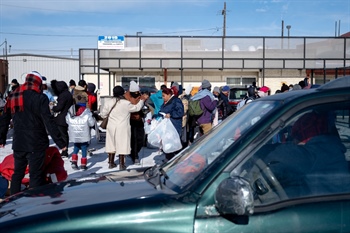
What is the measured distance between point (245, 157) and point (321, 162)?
543mm

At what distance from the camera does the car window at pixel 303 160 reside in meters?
2.53

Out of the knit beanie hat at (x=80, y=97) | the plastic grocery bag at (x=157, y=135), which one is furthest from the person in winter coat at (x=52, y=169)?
the knit beanie hat at (x=80, y=97)

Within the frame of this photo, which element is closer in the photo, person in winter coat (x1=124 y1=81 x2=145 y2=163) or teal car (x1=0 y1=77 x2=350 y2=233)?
teal car (x1=0 y1=77 x2=350 y2=233)

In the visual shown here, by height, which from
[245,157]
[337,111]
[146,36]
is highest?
[146,36]

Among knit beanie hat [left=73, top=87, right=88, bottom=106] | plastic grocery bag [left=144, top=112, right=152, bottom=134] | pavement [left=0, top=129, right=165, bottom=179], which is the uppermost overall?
knit beanie hat [left=73, top=87, right=88, bottom=106]

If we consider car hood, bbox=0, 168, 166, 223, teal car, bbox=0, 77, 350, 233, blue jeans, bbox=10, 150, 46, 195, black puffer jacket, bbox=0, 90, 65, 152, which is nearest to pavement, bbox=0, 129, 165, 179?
blue jeans, bbox=10, 150, 46, 195

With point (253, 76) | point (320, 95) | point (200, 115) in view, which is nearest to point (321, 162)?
point (320, 95)

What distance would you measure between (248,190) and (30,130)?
3985 millimetres

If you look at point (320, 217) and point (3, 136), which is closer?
point (320, 217)

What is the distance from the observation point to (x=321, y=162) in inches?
106

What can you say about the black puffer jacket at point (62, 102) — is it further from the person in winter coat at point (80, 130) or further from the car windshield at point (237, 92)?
the car windshield at point (237, 92)

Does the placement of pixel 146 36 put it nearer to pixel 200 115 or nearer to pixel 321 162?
pixel 200 115

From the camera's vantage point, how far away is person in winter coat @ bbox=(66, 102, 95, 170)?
354 inches

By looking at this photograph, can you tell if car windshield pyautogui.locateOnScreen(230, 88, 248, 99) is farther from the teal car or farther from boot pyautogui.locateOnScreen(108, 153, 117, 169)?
the teal car
